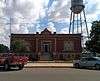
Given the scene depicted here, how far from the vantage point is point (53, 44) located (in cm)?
6988

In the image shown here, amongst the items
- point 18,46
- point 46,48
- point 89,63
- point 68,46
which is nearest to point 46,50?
point 46,48

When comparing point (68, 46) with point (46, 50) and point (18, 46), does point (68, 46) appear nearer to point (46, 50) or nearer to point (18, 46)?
point (46, 50)

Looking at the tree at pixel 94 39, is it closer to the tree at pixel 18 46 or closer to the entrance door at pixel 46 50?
the entrance door at pixel 46 50

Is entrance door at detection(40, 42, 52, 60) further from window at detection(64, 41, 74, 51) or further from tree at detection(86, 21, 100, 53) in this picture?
tree at detection(86, 21, 100, 53)

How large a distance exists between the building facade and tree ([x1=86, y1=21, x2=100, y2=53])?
239 cm

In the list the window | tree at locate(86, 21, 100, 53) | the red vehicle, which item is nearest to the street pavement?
the red vehicle

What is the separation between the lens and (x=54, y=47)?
69.8 m

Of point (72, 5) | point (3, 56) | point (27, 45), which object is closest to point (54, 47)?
point (27, 45)

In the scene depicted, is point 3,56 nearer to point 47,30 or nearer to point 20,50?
point 20,50

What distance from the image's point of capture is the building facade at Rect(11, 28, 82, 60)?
69.7 meters

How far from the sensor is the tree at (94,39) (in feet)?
219

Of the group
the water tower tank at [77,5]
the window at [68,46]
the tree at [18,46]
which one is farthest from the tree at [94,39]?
the tree at [18,46]

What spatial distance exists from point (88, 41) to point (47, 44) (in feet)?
29.8

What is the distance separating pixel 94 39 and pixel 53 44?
906 centimetres
